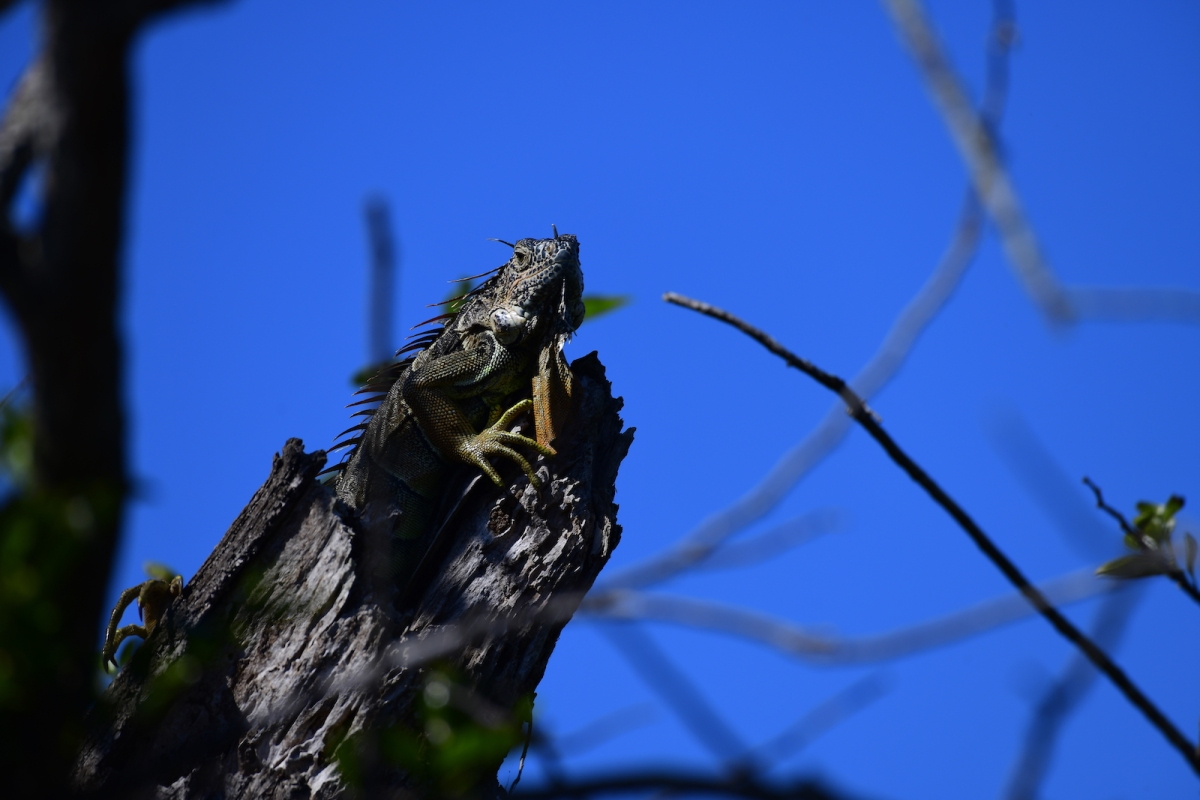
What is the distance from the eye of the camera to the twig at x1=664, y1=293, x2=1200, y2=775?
8.35ft

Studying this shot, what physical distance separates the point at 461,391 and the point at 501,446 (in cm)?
94

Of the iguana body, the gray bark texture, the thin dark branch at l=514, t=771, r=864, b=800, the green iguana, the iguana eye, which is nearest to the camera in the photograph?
the thin dark branch at l=514, t=771, r=864, b=800

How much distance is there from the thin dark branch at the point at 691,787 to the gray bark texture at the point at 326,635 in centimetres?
272

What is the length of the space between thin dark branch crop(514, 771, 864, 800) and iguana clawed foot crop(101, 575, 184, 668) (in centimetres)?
514

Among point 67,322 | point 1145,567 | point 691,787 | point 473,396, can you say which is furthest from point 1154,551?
point 473,396

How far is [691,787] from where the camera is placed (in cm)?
182

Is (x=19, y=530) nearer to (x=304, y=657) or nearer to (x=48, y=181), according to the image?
(x=48, y=181)

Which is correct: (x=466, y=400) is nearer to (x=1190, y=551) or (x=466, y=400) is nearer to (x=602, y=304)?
(x=602, y=304)

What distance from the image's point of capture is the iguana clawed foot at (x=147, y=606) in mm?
6320

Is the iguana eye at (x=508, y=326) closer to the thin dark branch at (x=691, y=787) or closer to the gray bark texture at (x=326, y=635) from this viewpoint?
the gray bark texture at (x=326, y=635)

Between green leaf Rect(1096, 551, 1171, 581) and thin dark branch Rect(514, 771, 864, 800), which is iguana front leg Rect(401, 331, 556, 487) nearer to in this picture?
green leaf Rect(1096, 551, 1171, 581)

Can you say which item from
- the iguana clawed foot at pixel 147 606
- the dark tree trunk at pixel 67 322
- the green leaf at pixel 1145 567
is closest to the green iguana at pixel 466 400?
the iguana clawed foot at pixel 147 606

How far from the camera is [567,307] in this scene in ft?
25.3

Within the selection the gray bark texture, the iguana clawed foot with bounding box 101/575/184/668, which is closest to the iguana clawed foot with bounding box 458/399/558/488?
the gray bark texture
